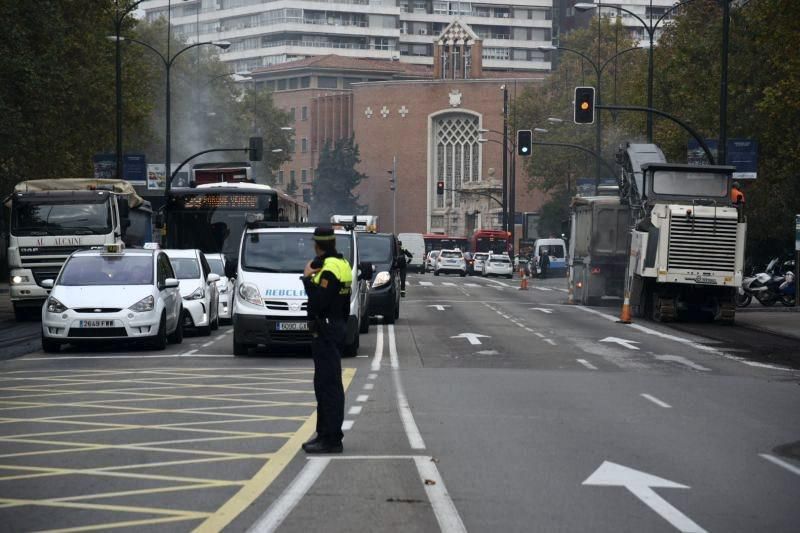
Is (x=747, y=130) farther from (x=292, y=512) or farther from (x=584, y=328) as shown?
(x=292, y=512)

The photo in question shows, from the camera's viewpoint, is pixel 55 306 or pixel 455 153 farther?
pixel 455 153

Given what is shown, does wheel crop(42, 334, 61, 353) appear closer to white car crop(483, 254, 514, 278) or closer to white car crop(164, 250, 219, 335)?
white car crop(164, 250, 219, 335)

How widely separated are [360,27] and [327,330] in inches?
5966

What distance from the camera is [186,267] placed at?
29891 mm

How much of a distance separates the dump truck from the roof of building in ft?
379

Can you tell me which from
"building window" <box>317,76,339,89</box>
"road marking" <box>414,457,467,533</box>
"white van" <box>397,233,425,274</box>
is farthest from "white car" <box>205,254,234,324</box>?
"building window" <box>317,76,339,89</box>

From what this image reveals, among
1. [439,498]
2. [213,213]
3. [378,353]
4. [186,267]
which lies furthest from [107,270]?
[439,498]

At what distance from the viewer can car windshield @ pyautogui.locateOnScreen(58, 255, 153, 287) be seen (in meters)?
24.5

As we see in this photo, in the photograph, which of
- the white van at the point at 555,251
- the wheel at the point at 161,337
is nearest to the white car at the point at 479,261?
the white van at the point at 555,251

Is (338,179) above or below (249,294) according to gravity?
above

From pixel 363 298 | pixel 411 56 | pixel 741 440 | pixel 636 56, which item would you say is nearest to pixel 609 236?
pixel 363 298

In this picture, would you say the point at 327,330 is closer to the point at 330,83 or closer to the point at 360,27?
the point at 330,83

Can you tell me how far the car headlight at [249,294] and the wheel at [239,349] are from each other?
76 cm

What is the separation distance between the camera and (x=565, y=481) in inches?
422
